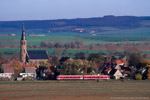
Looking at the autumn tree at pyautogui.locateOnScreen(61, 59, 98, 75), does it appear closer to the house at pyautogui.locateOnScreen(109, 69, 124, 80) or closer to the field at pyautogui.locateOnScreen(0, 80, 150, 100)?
the house at pyautogui.locateOnScreen(109, 69, 124, 80)

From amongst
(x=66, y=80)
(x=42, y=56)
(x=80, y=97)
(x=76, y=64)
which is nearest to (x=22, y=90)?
(x=80, y=97)

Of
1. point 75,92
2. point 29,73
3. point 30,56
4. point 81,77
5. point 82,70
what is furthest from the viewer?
point 30,56

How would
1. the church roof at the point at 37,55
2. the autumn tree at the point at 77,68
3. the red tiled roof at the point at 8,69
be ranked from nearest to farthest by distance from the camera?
the autumn tree at the point at 77,68, the red tiled roof at the point at 8,69, the church roof at the point at 37,55

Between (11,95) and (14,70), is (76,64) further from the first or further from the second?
(11,95)

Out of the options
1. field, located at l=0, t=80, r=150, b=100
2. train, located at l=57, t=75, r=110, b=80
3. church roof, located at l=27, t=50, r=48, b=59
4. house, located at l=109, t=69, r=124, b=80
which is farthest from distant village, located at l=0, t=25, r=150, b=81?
church roof, located at l=27, t=50, r=48, b=59

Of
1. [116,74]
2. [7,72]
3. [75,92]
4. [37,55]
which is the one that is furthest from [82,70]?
[37,55]

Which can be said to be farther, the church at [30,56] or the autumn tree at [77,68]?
the church at [30,56]

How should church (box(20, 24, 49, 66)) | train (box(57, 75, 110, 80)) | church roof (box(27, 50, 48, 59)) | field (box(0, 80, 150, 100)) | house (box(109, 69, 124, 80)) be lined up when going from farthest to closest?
church roof (box(27, 50, 48, 59)) → church (box(20, 24, 49, 66)) → house (box(109, 69, 124, 80)) → train (box(57, 75, 110, 80)) → field (box(0, 80, 150, 100))

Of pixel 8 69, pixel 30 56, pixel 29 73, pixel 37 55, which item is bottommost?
pixel 29 73

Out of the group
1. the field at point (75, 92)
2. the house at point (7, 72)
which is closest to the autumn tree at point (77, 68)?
the house at point (7, 72)

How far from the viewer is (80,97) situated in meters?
38.0

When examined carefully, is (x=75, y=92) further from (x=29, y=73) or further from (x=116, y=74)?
(x=29, y=73)

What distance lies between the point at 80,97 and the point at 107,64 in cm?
3030

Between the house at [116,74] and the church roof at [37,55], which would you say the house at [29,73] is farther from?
the church roof at [37,55]
